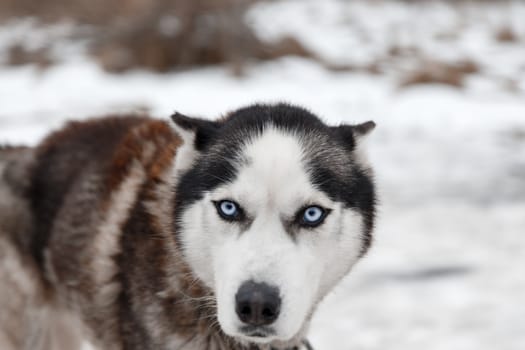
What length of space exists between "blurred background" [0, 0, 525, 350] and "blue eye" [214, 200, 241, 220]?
3.35 feet

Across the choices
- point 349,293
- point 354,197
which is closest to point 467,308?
point 349,293

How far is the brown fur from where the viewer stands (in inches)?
97.8

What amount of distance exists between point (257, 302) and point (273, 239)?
232mm

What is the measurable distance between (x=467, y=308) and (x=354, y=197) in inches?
86.7

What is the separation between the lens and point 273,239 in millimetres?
2092

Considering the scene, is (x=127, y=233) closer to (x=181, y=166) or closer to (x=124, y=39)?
(x=181, y=166)

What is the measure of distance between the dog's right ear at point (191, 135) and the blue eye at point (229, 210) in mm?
335

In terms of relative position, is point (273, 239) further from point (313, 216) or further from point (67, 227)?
point (67, 227)

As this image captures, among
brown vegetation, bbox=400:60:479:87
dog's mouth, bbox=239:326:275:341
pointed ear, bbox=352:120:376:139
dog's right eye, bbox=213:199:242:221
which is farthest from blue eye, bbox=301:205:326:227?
brown vegetation, bbox=400:60:479:87

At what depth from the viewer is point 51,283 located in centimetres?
297

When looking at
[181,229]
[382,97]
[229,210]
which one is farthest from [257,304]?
[382,97]

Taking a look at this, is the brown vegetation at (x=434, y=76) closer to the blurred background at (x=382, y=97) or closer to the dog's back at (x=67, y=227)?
the blurred background at (x=382, y=97)

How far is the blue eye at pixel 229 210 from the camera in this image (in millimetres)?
2176

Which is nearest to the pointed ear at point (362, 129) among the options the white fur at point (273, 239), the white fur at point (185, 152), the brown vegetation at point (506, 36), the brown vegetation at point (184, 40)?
the white fur at point (273, 239)
